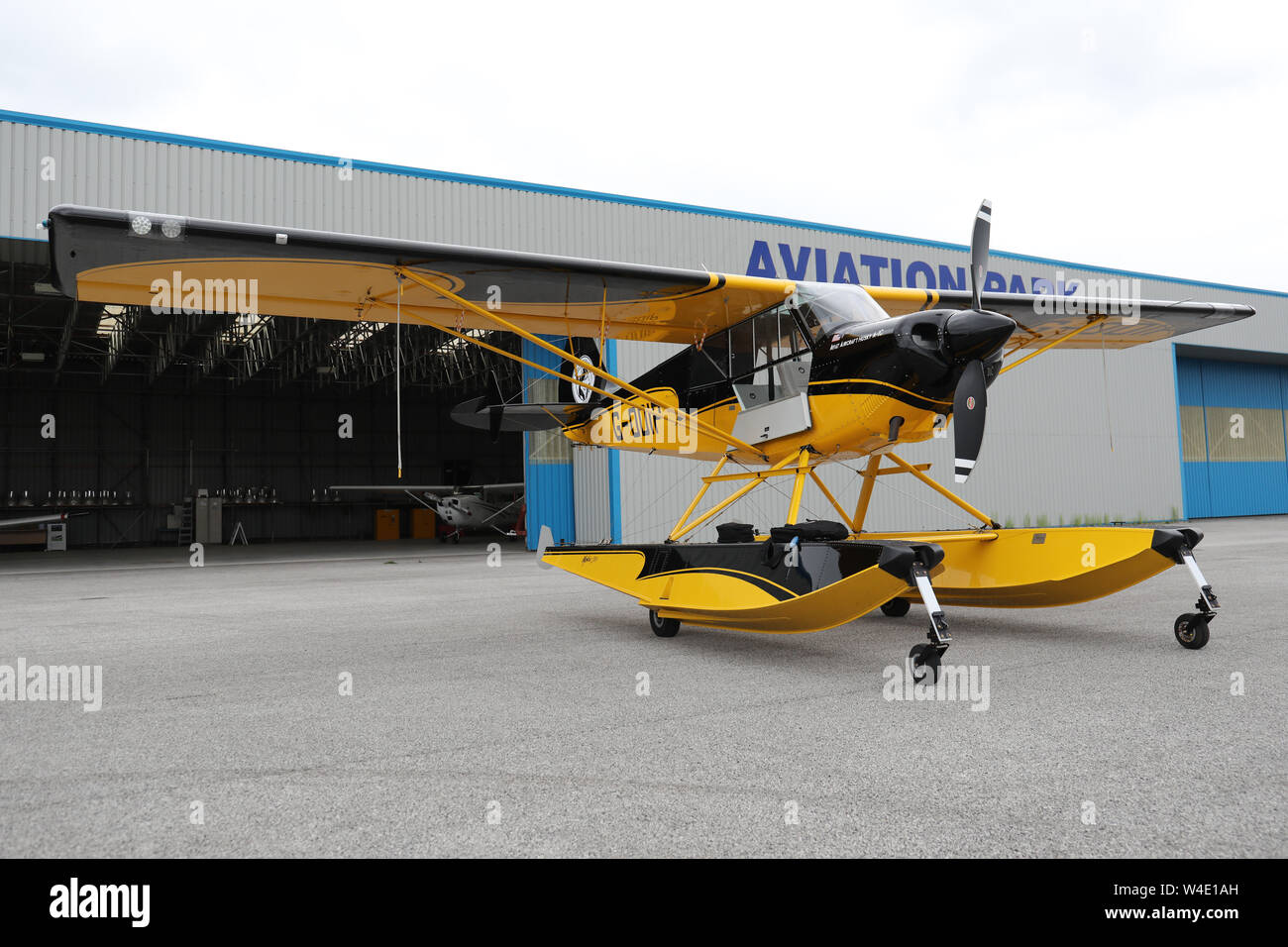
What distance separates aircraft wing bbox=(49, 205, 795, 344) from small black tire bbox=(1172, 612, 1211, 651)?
144 inches

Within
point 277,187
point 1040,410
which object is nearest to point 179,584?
point 277,187

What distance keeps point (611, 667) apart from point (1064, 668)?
2692 mm

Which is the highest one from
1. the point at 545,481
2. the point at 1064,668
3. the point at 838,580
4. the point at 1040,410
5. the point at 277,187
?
the point at 277,187

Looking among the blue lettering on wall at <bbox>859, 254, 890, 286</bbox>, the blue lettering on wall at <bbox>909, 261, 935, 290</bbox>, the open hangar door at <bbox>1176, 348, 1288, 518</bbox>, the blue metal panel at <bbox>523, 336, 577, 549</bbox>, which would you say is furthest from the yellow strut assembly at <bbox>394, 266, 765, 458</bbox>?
the open hangar door at <bbox>1176, 348, 1288, 518</bbox>

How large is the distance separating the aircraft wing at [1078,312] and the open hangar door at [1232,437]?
22.8 meters

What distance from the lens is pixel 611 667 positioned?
5.07m

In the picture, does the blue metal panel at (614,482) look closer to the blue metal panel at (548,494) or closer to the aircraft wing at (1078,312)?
the blue metal panel at (548,494)

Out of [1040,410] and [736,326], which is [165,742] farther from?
[1040,410]

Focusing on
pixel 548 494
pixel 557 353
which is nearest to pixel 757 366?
pixel 557 353

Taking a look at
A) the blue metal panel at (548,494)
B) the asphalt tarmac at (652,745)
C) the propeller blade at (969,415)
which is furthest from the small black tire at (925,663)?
the blue metal panel at (548,494)

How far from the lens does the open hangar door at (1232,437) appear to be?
2814 cm

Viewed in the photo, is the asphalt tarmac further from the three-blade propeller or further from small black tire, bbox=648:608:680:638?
the three-blade propeller

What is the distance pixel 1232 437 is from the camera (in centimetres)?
2920

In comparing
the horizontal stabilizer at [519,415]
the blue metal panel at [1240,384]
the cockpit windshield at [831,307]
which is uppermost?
the blue metal panel at [1240,384]
